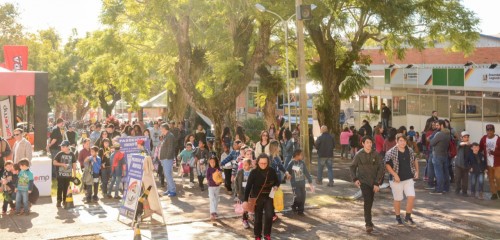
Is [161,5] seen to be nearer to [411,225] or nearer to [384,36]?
[411,225]

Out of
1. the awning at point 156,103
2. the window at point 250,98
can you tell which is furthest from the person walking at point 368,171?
the window at point 250,98

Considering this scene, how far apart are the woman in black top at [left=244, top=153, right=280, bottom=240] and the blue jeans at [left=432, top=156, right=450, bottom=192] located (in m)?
6.94

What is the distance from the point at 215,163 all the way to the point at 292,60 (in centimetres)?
2300

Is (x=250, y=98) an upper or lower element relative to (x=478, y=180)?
upper

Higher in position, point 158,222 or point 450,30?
point 450,30

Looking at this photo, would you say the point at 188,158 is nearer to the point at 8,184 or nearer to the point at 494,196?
the point at 8,184

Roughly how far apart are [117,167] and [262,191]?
590 centimetres

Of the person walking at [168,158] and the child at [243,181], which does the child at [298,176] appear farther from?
the person walking at [168,158]

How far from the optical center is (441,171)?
55.4 ft

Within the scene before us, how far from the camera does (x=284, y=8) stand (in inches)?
961

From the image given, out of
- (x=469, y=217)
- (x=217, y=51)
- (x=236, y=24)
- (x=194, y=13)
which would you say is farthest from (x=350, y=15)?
(x=469, y=217)

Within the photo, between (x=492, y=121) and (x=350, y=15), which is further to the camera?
(x=350, y=15)

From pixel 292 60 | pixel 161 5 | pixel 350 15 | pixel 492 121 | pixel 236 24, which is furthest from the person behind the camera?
pixel 292 60

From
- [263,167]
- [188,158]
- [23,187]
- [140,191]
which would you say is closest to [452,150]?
[188,158]
